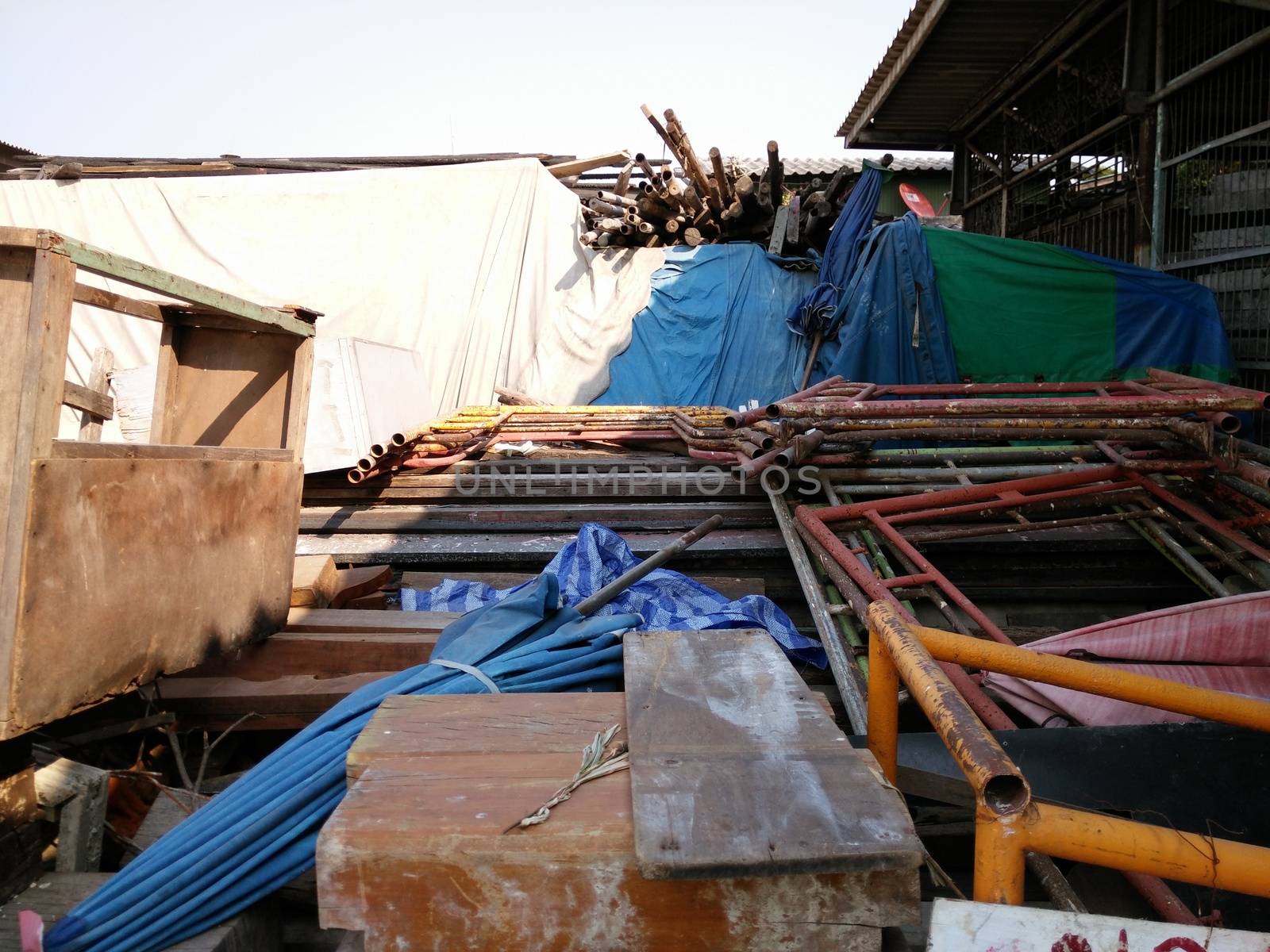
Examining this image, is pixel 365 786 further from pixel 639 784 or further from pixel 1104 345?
pixel 1104 345

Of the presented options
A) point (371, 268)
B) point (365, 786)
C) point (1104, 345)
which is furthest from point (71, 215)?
point (1104, 345)

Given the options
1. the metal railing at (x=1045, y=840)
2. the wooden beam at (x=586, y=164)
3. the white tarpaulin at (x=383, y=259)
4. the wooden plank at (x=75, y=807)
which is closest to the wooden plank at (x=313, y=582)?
the wooden plank at (x=75, y=807)

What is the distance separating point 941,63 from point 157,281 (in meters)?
8.51

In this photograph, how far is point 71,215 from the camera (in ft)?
30.5

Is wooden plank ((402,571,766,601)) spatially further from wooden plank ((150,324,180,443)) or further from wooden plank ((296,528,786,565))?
wooden plank ((150,324,180,443))

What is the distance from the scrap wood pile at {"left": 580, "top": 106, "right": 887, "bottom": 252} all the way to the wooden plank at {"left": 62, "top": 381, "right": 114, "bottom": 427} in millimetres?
7921

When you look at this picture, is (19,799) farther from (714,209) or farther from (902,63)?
(714,209)

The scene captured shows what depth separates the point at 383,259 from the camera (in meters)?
9.31

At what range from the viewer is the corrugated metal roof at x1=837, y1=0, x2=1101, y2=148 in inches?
273

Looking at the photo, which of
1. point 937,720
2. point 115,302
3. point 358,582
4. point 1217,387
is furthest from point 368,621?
point 1217,387

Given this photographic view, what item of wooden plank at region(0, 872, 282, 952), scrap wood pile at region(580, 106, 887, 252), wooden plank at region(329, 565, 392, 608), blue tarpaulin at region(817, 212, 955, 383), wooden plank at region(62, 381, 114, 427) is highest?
scrap wood pile at region(580, 106, 887, 252)

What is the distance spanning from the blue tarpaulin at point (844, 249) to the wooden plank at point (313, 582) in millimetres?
5945

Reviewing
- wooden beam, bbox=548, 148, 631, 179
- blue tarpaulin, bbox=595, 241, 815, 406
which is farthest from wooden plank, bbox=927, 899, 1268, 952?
wooden beam, bbox=548, 148, 631, 179

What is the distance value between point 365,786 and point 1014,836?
1.04 meters
